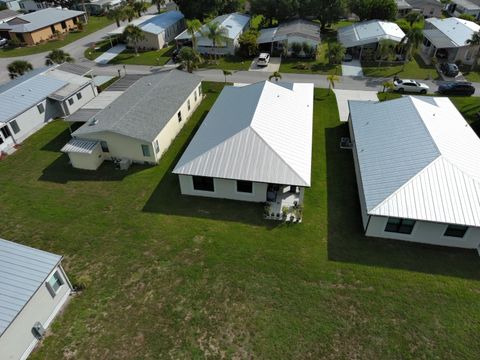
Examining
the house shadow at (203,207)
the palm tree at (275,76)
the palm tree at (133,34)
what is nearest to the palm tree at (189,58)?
the palm tree at (275,76)

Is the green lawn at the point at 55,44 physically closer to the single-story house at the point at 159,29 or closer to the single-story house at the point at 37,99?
the single-story house at the point at 159,29

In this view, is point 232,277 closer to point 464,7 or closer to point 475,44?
point 475,44

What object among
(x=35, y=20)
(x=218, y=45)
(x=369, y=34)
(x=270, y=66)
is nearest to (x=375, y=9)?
(x=369, y=34)

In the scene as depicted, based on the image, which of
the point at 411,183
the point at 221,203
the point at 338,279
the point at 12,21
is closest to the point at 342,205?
the point at 411,183

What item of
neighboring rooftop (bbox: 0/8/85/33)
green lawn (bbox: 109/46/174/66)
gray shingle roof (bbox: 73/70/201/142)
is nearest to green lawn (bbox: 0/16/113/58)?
neighboring rooftop (bbox: 0/8/85/33)

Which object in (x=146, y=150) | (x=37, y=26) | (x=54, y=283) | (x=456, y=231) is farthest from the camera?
(x=37, y=26)

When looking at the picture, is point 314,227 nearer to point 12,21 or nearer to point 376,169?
point 376,169
